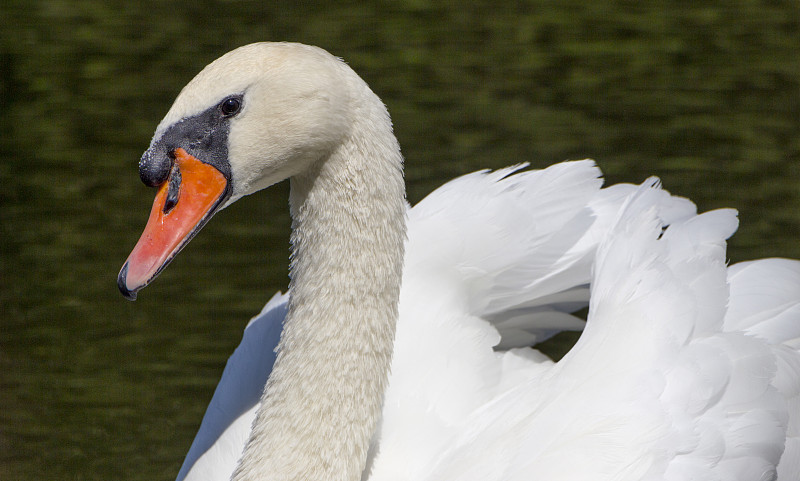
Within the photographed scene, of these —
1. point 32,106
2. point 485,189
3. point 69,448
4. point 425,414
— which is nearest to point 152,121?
point 32,106

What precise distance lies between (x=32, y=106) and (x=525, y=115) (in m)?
2.91

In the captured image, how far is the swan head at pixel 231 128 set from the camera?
2.91m

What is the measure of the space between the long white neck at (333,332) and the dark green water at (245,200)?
4.82ft

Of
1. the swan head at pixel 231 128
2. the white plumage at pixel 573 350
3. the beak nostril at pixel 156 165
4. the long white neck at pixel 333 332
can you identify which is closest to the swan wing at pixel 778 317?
the white plumage at pixel 573 350

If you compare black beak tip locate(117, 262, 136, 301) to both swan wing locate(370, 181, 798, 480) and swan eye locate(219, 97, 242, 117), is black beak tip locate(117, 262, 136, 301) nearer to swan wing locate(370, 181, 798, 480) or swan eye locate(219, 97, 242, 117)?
swan eye locate(219, 97, 242, 117)

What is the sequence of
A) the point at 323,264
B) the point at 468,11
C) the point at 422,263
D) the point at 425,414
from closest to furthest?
the point at 323,264, the point at 425,414, the point at 422,263, the point at 468,11

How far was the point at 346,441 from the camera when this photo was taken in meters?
3.24

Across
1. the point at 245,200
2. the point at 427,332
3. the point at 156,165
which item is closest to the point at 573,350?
the point at 427,332

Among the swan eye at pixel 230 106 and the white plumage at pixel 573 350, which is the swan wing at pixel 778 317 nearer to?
the white plumage at pixel 573 350

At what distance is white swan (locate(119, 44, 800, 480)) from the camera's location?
2955mm

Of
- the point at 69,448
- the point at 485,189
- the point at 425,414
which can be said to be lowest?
the point at 69,448

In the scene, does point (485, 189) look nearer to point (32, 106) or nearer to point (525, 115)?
point (525, 115)

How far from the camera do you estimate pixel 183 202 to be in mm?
2969

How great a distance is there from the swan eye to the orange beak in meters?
0.13
